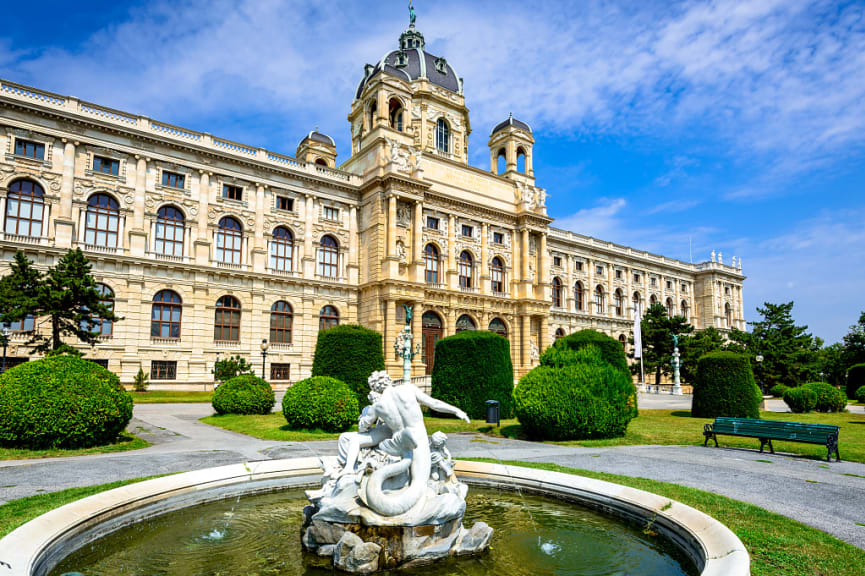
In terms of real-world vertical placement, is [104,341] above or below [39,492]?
above

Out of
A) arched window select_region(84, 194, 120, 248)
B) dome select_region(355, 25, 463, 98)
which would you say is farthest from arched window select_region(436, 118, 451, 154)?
arched window select_region(84, 194, 120, 248)

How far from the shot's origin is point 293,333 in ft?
117

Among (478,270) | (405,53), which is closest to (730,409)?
(478,270)

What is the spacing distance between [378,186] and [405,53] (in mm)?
19545

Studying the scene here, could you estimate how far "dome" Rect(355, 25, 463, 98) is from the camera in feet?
160

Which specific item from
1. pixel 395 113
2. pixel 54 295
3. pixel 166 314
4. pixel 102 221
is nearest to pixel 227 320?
pixel 166 314

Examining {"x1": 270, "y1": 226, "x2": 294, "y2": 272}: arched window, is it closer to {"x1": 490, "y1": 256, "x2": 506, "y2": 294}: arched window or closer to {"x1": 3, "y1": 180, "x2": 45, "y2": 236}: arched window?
{"x1": 3, "y1": 180, "x2": 45, "y2": 236}: arched window

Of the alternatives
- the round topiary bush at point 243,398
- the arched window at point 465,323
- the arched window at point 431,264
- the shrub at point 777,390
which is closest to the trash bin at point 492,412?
the round topiary bush at point 243,398

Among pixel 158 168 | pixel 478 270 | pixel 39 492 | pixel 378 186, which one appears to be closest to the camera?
pixel 39 492

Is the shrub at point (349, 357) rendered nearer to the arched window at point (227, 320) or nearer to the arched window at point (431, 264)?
the arched window at point (227, 320)

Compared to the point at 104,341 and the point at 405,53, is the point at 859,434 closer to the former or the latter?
the point at 104,341

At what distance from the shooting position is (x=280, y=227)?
120 ft

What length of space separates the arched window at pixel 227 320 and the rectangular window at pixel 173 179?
7.75m

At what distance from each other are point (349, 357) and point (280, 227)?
1922 centimetres
